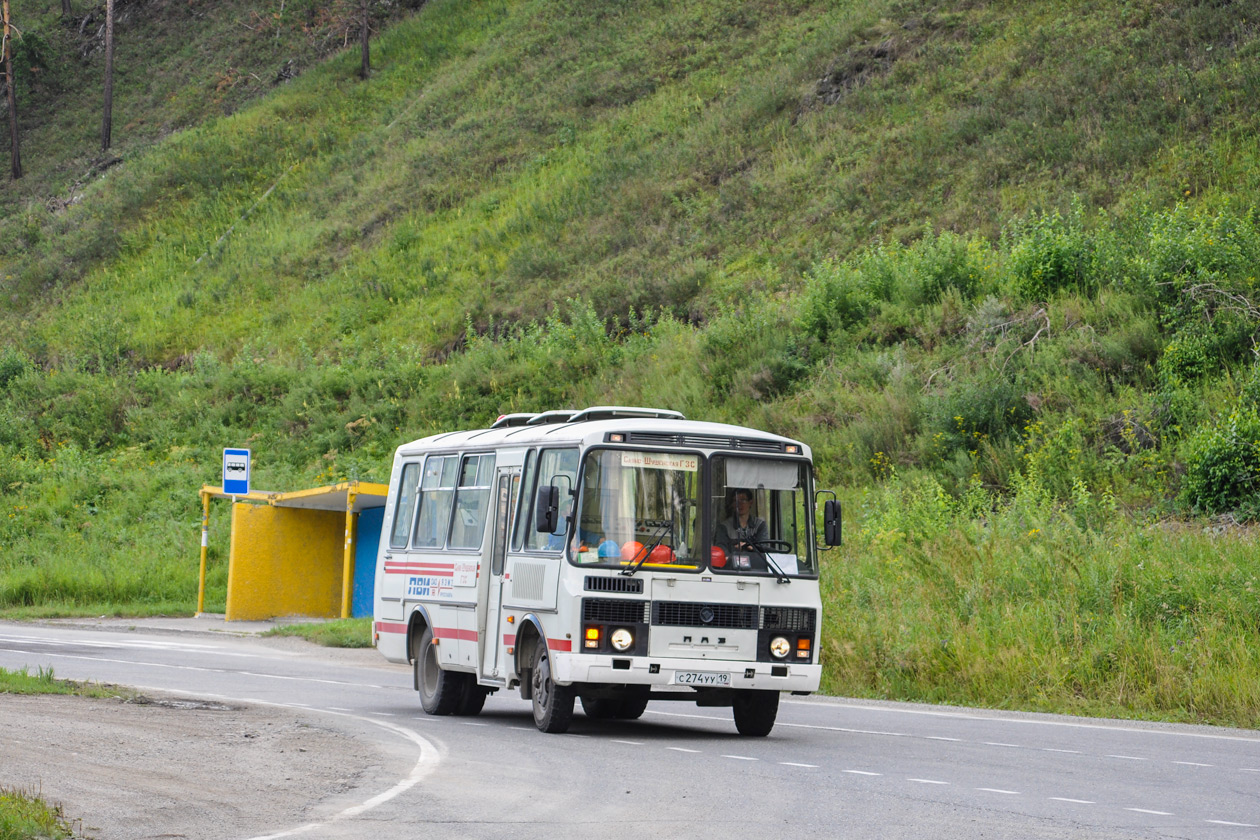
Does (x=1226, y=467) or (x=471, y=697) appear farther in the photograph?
(x=1226, y=467)

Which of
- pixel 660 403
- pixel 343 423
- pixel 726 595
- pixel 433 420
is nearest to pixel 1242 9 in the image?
pixel 660 403

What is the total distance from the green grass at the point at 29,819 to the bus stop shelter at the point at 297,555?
2105 centimetres

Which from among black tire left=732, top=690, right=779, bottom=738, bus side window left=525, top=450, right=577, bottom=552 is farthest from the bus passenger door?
black tire left=732, top=690, right=779, bottom=738

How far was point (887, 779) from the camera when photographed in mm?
10555

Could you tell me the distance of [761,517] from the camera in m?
13.5

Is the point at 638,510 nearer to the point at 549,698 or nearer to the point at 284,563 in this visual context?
the point at 549,698

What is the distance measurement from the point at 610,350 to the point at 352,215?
21.3 metres

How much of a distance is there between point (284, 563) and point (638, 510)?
793 inches

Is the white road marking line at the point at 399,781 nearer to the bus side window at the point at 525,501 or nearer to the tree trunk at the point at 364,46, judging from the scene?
the bus side window at the point at 525,501

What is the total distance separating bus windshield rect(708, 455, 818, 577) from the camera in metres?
13.2

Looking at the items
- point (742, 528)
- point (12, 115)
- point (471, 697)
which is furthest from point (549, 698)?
point (12, 115)

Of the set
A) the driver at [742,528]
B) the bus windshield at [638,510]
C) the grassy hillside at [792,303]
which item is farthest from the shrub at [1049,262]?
the bus windshield at [638,510]

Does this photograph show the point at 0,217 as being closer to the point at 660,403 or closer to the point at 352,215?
the point at 352,215

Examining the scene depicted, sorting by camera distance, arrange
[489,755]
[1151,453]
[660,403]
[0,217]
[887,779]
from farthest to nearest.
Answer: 1. [0,217]
2. [660,403]
3. [1151,453]
4. [489,755]
5. [887,779]
